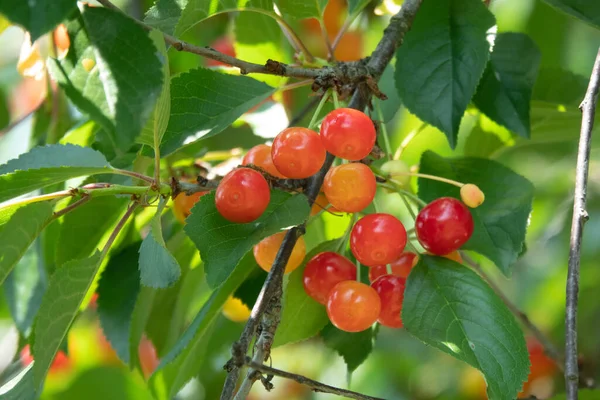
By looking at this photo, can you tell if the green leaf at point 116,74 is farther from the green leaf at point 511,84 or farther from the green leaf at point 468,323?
the green leaf at point 511,84

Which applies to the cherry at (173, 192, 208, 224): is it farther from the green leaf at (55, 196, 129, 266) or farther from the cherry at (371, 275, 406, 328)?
the cherry at (371, 275, 406, 328)

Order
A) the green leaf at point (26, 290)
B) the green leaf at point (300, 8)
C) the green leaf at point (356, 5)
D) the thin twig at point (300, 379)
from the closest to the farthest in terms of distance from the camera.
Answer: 1. the thin twig at point (300, 379)
2. the green leaf at point (300, 8)
3. the green leaf at point (356, 5)
4. the green leaf at point (26, 290)

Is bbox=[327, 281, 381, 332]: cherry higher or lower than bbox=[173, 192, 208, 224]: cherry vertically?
lower

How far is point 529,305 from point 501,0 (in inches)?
39.2

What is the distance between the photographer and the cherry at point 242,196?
3.06ft

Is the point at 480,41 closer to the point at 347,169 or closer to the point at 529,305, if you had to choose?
the point at 347,169

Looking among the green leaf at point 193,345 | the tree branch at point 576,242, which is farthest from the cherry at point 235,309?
the tree branch at point 576,242

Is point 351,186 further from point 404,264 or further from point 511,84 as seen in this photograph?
point 511,84

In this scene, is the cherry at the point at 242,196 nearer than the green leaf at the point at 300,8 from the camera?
Yes

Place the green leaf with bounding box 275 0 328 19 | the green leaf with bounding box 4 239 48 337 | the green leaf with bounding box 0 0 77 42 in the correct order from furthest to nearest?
1. the green leaf with bounding box 4 239 48 337
2. the green leaf with bounding box 275 0 328 19
3. the green leaf with bounding box 0 0 77 42

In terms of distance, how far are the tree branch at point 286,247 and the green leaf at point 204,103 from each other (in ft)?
0.49

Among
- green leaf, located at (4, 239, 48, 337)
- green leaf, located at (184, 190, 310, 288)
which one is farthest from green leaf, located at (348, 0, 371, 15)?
green leaf, located at (4, 239, 48, 337)

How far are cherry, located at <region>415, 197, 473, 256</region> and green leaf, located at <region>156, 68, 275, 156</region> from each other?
1.01ft

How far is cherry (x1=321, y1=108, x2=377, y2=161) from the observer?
98cm
